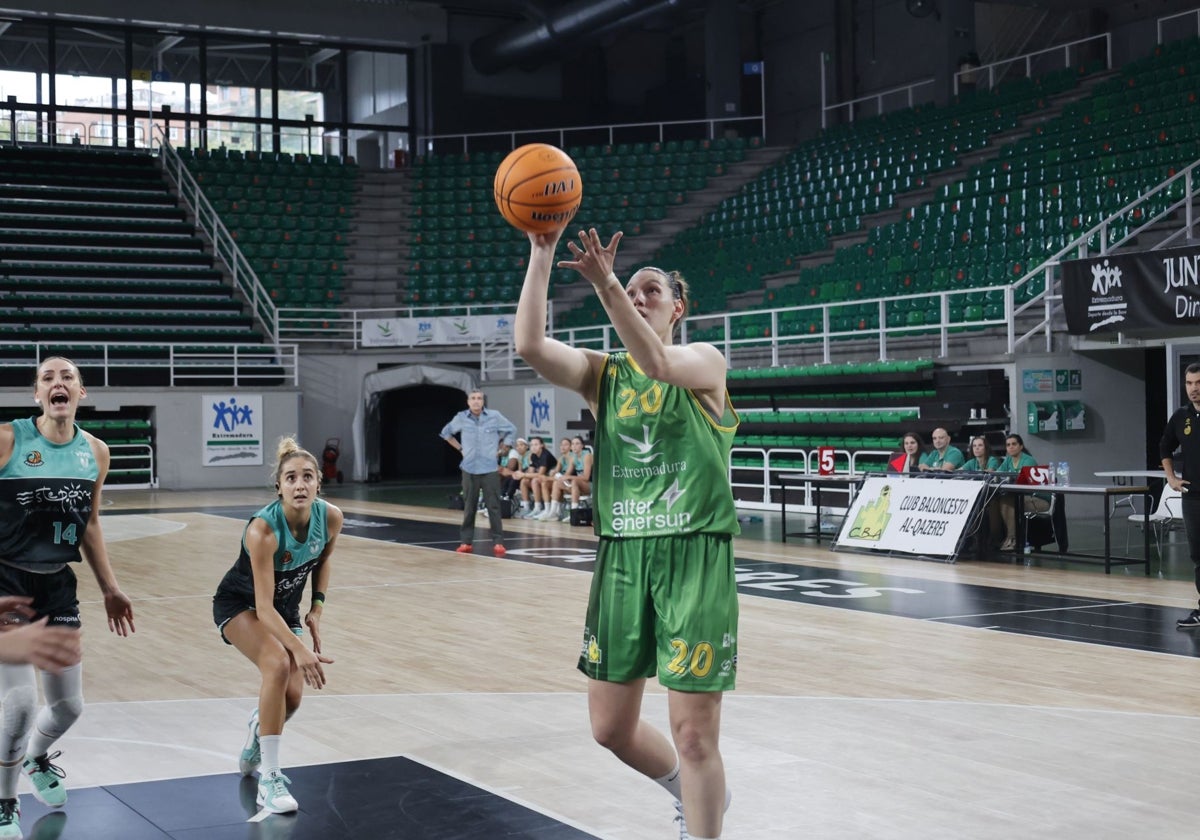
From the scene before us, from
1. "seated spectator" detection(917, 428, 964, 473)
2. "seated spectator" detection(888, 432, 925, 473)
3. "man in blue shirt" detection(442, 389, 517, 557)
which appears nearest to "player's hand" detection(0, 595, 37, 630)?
"man in blue shirt" detection(442, 389, 517, 557)

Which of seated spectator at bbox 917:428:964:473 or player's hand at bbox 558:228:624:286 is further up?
player's hand at bbox 558:228:624:286

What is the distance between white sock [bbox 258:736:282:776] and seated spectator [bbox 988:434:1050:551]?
10150 mm

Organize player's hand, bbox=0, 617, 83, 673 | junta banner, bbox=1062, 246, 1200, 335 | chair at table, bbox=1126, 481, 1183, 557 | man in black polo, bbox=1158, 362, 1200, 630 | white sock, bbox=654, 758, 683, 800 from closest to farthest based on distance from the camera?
player's hand, bbox=0, 617, 83, 673
white sock, bbox=654, 758, 683, 800
man in black polo, bbox=1158, 362, 1200, 630
chair at table, bbox=1126, 481, 1183, 557
junta banner, bbox=1062, 246, 1200, 335

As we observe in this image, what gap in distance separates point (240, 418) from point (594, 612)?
79.8ft

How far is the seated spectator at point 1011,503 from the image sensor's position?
14.3m

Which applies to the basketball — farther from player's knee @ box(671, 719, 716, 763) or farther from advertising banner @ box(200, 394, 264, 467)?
advertising banner @ box(200, 394, 264, 467)

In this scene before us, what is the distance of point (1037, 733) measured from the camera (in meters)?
6.52

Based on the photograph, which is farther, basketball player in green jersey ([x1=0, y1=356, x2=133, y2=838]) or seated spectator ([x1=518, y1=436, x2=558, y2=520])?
seated spectator ([x1=518, y1=436, x2=558, y2=520])

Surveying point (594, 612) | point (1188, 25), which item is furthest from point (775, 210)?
point (594, 612)

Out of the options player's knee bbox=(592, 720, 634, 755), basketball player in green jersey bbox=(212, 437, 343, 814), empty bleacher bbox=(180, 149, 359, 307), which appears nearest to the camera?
player's knee bbox=(592, 720, 634, 755)

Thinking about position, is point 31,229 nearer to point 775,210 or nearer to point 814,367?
point 775,210

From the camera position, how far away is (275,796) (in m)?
5.27

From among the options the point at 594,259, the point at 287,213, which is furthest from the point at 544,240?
the point at 287,213

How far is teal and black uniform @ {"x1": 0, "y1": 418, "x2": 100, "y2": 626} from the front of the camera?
5.14 meters
